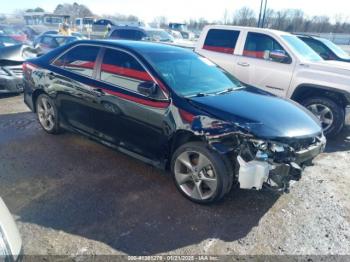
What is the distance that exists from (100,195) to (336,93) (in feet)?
15.3

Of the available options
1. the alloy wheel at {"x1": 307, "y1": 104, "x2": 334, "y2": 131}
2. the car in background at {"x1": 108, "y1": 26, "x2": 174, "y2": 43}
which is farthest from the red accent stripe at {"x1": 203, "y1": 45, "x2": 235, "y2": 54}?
the car in background at {"x1": 108, "y1": 26, "x2": 174, "y2": 43}

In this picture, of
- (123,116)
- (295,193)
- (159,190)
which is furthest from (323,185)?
(123,116)

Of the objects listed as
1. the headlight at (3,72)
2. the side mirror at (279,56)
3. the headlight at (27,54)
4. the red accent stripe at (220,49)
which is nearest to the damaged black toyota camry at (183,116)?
the side mirror at (279,56)

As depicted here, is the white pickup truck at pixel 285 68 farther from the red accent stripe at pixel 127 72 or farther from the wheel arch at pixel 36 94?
the wheel arch at pixel 36 94

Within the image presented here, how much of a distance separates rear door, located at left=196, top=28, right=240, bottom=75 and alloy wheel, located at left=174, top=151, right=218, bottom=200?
12.7 feet

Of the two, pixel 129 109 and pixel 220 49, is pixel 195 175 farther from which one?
pixel 220 49

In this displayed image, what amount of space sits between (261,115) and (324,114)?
308 cm

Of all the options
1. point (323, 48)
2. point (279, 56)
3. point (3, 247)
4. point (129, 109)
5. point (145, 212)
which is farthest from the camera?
point (323, 48)

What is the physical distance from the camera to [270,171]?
2.84 m

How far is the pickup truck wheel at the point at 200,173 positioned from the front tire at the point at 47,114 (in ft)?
8.05

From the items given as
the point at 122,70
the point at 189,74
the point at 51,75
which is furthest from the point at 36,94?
the point at 189,74

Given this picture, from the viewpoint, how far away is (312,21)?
49438 mm

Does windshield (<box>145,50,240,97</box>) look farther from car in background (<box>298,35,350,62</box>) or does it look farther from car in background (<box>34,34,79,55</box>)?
car in background (<box>34,34,79,55</box>)

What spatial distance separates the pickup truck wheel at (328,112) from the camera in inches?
213
